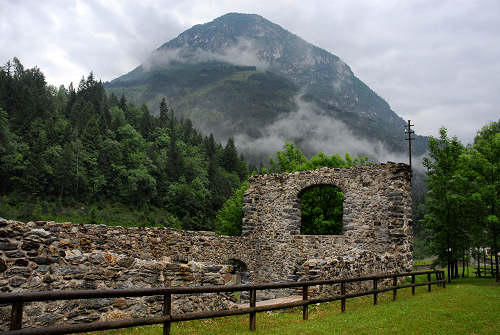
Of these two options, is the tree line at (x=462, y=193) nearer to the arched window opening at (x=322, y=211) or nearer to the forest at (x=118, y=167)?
the forest at (x=118, y=167)

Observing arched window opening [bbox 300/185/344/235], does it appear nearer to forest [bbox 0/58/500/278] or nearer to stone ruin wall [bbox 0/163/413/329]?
forest [bbox 0/58/500/278]

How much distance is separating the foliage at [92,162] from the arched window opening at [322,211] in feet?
132

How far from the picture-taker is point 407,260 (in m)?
13.6

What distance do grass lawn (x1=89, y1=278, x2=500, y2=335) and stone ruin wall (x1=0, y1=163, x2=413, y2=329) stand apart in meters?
0.81

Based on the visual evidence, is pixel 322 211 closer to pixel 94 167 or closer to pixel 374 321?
pixel 374 321

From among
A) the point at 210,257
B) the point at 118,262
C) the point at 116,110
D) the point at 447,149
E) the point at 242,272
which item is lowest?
the point at 242,272

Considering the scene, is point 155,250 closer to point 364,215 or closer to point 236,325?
point 236,325

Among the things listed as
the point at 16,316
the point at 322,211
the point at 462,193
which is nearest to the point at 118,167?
the point at 322,211

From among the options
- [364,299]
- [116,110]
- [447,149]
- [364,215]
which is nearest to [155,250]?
[364,299]

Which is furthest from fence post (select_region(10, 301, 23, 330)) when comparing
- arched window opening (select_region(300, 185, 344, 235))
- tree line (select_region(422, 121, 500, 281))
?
arched window opening (select_region(300, 185, 344, 235))

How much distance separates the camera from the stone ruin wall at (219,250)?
5613 millimetres

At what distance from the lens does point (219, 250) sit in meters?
14.3

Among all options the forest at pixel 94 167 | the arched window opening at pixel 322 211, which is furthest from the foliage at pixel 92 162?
the arched window opening at pixel 322 211

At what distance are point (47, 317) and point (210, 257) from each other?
8674 millimetres
